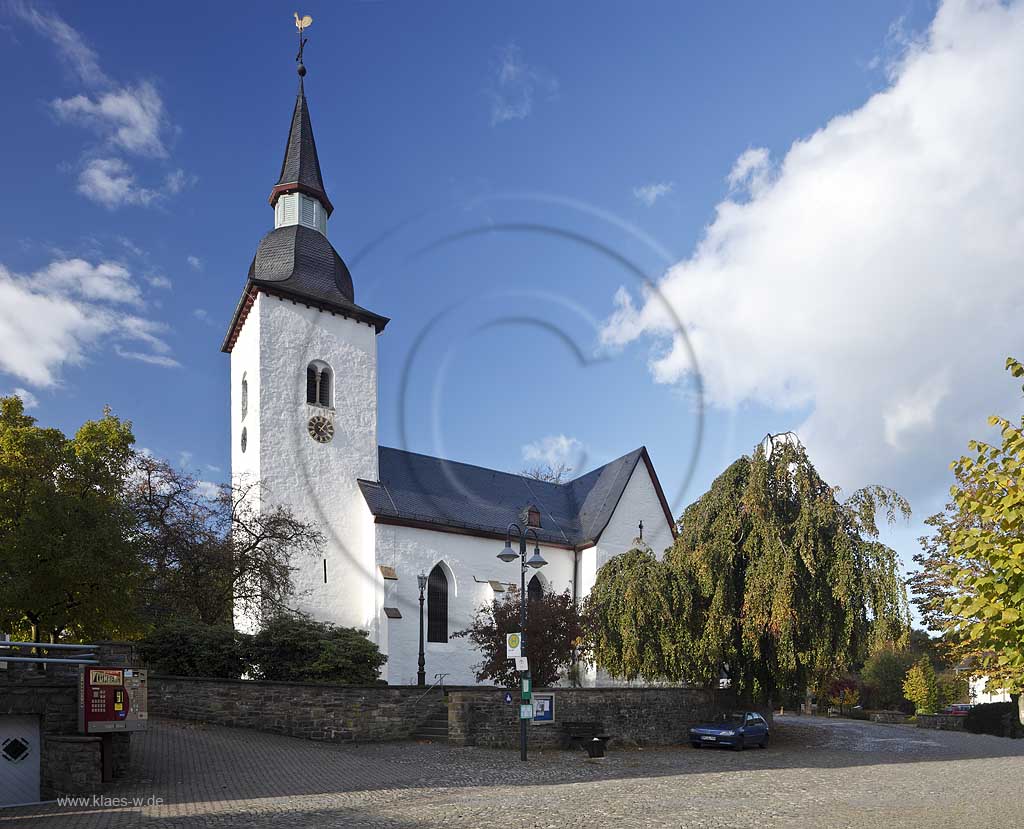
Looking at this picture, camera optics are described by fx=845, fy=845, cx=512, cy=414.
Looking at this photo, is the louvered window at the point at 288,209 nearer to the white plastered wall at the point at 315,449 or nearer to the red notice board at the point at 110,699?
the white plastered wall at the point at 315,449

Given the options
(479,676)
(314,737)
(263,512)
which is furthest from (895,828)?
(263,512)

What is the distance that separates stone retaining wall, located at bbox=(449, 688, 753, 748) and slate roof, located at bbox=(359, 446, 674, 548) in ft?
32.3

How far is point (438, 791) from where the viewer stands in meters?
12.6

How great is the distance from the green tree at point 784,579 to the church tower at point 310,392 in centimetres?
1227

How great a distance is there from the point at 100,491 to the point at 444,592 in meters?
12.1

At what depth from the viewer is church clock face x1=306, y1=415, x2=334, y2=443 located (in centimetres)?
3036

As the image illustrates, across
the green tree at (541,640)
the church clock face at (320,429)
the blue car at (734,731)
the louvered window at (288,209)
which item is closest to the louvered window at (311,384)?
the church clock face at (320,429)

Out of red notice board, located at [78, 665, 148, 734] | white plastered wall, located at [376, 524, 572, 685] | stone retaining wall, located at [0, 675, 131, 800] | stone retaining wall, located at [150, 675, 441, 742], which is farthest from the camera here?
white plastered wall, located at [376, 524, 572, 685]

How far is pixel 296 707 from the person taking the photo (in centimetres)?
1814

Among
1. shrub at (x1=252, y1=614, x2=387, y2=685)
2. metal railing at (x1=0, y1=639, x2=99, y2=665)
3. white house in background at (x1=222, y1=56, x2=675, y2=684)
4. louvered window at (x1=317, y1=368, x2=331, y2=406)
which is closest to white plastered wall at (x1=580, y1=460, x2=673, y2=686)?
white house in background at (x1=222, y1=56, x2=675, y2=684)

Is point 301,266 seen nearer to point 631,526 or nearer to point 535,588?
point 535,588

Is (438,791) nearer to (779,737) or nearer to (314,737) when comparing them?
(314,737)

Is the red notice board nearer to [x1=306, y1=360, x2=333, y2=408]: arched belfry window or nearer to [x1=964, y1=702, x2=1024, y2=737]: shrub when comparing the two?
[x1=306, y1=360, x2=333, y2=408]: arched belfry window

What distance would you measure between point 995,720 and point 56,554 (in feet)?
102
